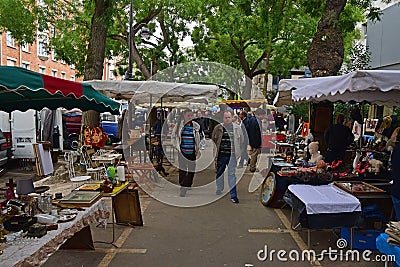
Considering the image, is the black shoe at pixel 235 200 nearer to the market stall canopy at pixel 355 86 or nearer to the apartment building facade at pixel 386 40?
the market stall canopy at pixel 355 86

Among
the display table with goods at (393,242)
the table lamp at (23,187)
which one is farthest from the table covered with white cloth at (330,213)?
the table lamp at (23,187)

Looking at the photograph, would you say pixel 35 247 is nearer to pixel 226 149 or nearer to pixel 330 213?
pixel 330 213

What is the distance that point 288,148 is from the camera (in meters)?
11.6

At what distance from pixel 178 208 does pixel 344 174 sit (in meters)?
3.18

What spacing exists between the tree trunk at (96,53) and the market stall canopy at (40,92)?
4530 millimetres

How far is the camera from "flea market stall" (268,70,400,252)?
5430 mm

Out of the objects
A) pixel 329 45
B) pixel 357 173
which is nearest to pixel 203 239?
pixel 357 173

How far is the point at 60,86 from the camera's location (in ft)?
13.8

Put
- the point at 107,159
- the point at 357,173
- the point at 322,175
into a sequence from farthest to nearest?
the point at 107,159
the point at 357,173
the point at 322,175

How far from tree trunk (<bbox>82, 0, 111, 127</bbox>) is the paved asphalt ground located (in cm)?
410

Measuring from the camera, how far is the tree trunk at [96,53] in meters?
10.8

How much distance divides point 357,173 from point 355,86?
1.84m

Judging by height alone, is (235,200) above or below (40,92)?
below

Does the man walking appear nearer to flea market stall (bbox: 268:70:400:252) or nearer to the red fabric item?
flea market stall (bbox: 268:70:400:252)
